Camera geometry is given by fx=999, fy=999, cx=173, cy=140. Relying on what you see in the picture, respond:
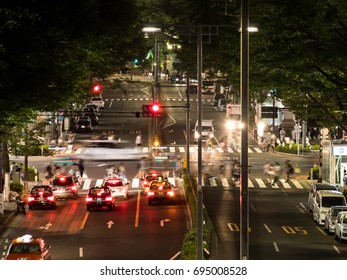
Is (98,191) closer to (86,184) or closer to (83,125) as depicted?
(86,184)

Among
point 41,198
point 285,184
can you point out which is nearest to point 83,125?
point 285,184

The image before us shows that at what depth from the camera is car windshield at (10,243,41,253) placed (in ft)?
113

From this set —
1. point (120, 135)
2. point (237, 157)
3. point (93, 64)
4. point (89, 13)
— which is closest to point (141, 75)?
point (120, 135)

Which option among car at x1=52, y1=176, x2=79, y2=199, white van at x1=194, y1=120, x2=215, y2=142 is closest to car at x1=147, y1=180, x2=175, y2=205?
car at x1=52, y1=176, x2=79, y2=199

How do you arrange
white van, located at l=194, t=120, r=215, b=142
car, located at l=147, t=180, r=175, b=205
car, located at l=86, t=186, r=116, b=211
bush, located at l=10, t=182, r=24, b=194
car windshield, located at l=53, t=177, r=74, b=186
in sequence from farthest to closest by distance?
white van, located at l=194, t=120, r=215, b=142, bush, located at l=10, t=182, r=24, b=194, car windshield, located at l=53, t=177, r=74, b=186, car, located at l=147, t=180, r=175, b=205, car, located at l=86, t=186, r=116, b=211

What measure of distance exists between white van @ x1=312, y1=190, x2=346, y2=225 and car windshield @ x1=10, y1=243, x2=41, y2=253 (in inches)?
794

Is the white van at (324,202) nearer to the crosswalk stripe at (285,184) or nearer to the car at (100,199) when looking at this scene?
the car at (100,199)

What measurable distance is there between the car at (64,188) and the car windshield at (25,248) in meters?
26.9

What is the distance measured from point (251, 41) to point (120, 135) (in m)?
48.9

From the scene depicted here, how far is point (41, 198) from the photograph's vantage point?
186 ft

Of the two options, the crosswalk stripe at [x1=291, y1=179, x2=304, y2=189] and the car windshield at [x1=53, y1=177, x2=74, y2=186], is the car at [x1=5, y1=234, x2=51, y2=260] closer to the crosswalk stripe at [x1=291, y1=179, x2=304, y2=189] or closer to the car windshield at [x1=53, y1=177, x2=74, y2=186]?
the car windshield at [x1=53, y1=177, x2=74, y2=186]

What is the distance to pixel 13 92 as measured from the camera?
4131 cm

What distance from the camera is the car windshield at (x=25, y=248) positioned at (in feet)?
113

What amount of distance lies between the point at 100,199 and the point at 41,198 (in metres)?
3.56
